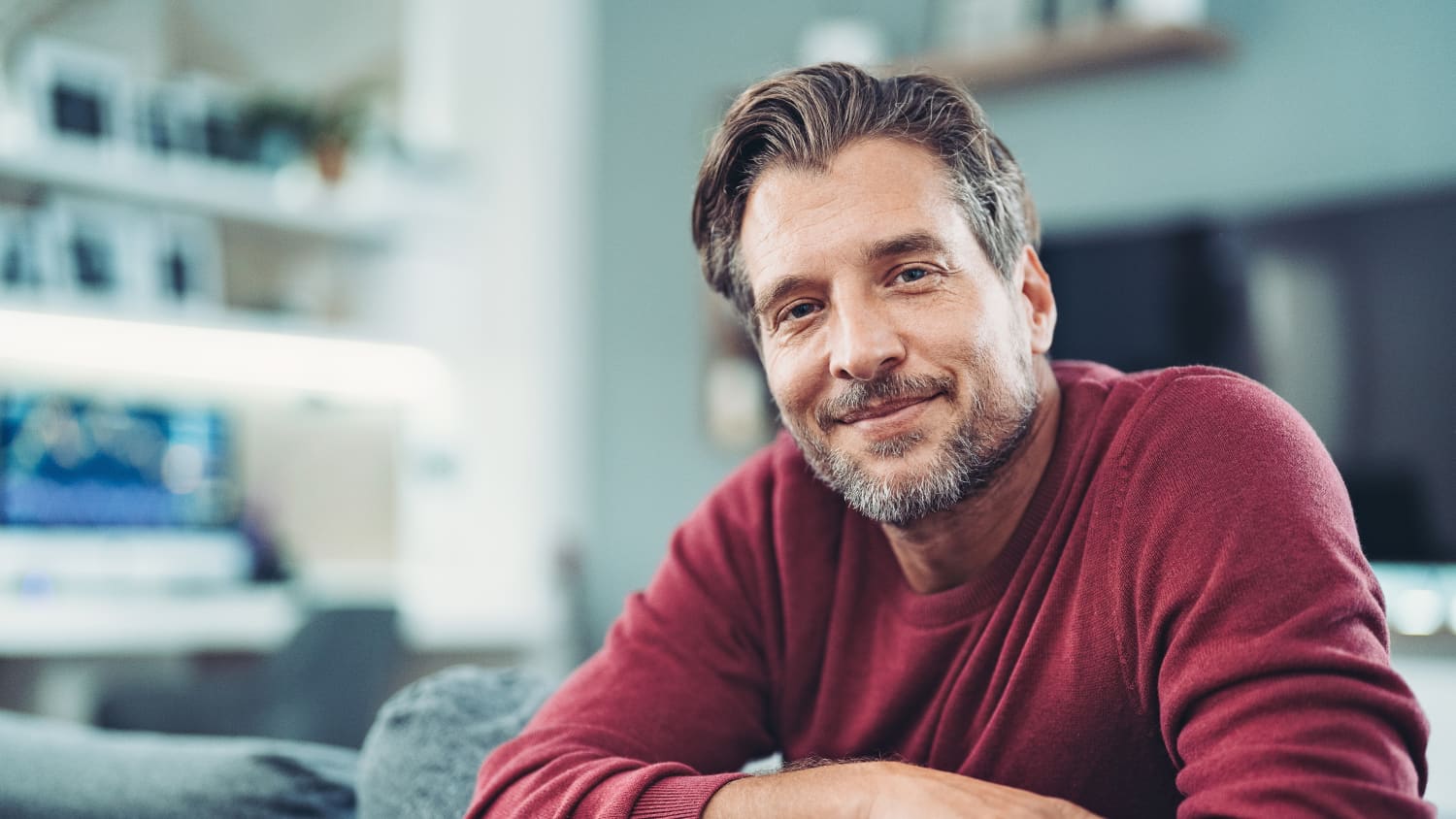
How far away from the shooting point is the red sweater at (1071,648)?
33.4 inches

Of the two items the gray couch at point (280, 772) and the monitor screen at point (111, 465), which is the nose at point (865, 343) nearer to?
the gray couch at point (280, 772)

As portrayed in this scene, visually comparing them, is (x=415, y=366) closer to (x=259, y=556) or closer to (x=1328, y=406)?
(x=259, y=556)

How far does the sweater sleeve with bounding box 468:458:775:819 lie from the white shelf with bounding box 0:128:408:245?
270 cm

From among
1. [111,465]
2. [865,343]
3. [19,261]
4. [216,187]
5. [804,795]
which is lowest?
[111,465]

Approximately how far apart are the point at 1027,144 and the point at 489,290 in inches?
72.8

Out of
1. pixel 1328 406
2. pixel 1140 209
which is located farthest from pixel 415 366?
pixel 1328 406

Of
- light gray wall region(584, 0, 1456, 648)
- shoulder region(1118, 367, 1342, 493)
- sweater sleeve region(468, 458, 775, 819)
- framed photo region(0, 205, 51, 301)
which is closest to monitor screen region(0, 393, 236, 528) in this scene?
framed photo region(0, 205, 51, 301)

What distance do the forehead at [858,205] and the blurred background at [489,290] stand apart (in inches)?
48.6

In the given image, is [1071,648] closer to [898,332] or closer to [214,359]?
[898,332]

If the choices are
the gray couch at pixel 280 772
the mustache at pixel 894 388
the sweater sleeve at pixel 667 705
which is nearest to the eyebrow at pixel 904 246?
the mustache at pixel 894 388

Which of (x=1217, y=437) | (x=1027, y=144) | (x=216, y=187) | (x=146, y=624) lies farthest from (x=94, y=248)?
(x=1217, y=437)

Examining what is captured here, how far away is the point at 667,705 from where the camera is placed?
4.06ft

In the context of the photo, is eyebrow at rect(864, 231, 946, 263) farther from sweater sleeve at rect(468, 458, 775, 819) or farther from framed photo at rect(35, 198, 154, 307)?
framed photo at rect(35, 198, 154, 307)

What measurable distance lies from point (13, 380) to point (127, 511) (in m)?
0.46
